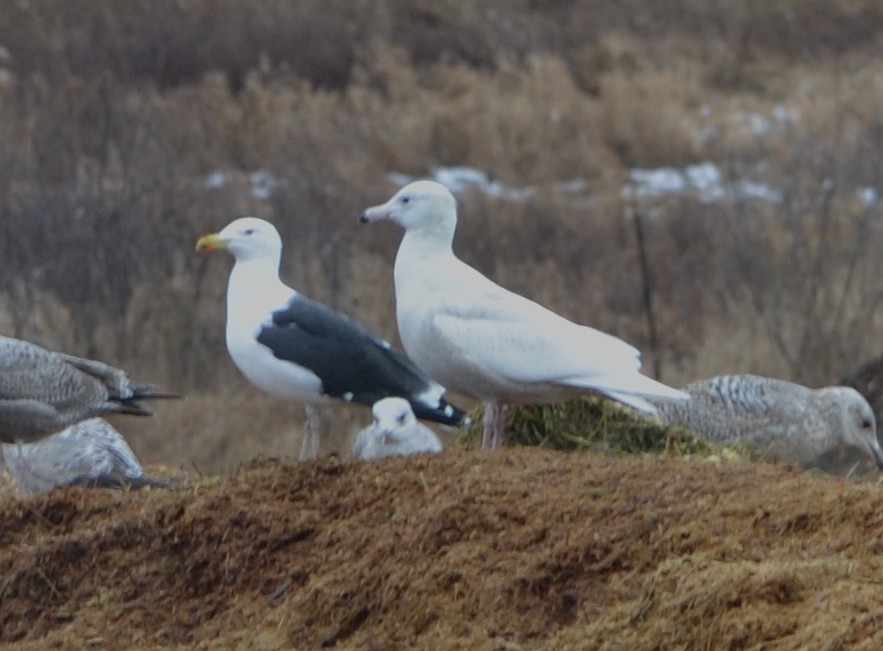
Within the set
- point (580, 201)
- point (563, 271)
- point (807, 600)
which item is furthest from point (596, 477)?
point (580, 201)

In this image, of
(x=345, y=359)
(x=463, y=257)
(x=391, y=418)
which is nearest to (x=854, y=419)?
(x=345, y=359)

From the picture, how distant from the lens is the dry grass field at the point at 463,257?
18.0ft

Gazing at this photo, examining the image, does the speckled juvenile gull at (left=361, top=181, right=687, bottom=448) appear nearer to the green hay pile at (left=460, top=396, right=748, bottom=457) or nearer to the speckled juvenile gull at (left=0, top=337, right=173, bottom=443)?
the green hay pile at (left=460, top=396, right=748, bottom=457)

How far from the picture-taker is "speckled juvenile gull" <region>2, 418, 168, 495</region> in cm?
797

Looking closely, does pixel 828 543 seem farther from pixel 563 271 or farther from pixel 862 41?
pixel 862 41

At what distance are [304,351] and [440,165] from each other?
1803 cm

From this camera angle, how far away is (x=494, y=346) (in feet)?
25.6

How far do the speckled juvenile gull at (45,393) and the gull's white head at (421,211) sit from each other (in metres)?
1.52

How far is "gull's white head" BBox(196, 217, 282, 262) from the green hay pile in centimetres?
159

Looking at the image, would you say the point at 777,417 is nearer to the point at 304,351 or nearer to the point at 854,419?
the point at 854,419

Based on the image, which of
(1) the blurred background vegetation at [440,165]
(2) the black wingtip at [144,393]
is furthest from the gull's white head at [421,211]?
(1) the blurred background vegetation at [440,165]

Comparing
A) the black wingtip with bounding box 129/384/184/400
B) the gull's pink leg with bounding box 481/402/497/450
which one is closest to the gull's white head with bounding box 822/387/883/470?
the gull's pink leg with bounding box 481/402/497/450

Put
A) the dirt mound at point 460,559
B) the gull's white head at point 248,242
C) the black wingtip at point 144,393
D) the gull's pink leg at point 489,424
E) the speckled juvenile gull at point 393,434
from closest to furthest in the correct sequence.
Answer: the dirt mound at point 460,559 → the gull's pink leg at point 489,424 → the speckled juvenile gull at point 393,434 → the black wingtip at point 144,393 → the gull's white head at point 248,242

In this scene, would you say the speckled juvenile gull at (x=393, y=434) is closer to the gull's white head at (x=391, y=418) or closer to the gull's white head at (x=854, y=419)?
the gull's white head at (x=391, y=418)
